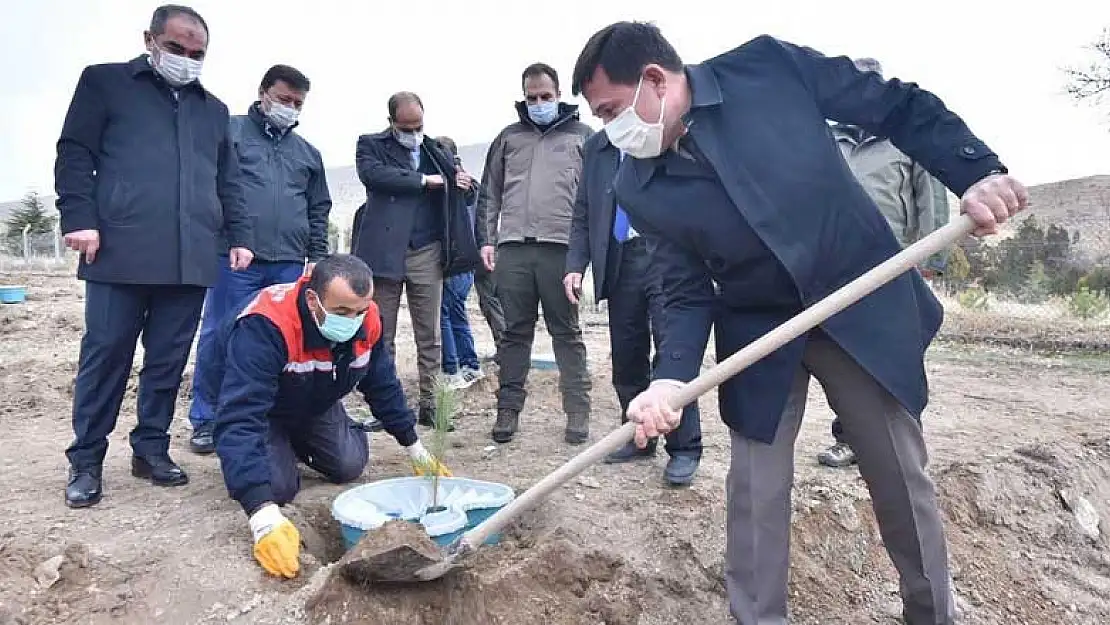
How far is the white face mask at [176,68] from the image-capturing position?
3318mm

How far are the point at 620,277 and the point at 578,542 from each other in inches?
50.5

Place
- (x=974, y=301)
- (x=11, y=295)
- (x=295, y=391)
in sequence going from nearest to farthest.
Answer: (x=295, y=391), (x=11, y=295), (x=974, y=301)

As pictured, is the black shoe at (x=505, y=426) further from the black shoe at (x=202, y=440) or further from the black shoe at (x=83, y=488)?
the black shoe at (x=83, y=488)

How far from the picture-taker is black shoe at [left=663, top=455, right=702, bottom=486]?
3508 mm

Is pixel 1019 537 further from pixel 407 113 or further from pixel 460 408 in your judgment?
pixel 407 113

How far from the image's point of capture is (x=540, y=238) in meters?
4.09

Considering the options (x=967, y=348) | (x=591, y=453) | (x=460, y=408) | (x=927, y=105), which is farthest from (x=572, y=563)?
(x=967, y=348)

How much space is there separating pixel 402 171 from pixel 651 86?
2579mm

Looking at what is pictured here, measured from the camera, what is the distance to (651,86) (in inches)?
81.2

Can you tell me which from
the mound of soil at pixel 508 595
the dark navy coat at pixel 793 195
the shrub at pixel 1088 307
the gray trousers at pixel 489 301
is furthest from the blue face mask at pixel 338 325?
the shrub at pixel 1088 307

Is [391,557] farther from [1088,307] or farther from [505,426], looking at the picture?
[1088,307]

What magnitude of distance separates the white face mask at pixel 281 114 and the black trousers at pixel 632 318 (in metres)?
1.87

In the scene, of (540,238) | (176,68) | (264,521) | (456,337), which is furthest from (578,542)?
(456,337)

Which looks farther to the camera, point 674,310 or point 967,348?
point 967,348
